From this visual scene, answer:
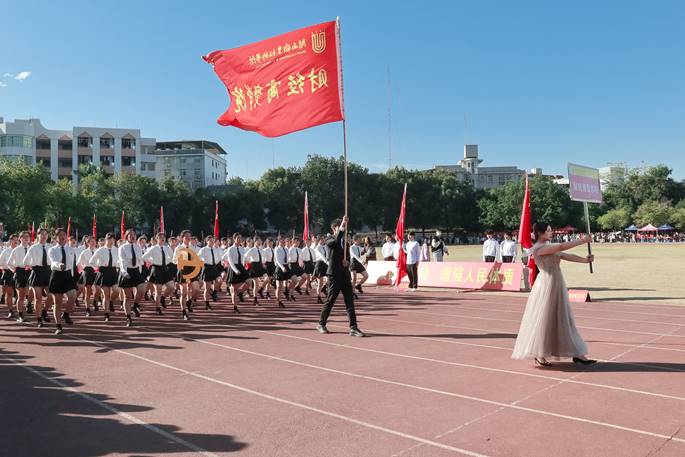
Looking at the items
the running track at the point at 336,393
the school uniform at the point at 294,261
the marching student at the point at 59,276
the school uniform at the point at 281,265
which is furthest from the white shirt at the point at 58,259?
the school uniform at the point at 294,261

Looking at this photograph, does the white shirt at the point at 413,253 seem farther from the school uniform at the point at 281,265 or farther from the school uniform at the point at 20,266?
the school uniform at the point at 20,266

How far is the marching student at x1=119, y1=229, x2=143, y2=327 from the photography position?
1080 cm

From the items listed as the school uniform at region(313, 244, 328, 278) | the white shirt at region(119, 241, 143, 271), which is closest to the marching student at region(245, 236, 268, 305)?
the school uniform at region(313, 244, 328, 278)

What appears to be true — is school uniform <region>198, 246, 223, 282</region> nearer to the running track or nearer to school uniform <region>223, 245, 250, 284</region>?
school uniform <region>223, 245, 250, 284</region>

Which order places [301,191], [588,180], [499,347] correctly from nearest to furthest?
[499,347] → [588,180] → [301,191]

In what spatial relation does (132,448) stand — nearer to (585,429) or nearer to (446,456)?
(446,456)

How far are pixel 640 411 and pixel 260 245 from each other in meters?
11.4

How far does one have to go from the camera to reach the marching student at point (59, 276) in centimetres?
970

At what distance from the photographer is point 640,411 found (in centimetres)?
496

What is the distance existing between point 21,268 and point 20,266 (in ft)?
0.45

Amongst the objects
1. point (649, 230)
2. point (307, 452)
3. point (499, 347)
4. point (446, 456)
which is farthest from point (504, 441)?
point (649, 230)

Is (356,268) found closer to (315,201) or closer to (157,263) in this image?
(157,263)

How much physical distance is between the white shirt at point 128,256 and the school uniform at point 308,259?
5789mm

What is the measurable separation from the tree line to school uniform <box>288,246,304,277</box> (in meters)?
32.5
